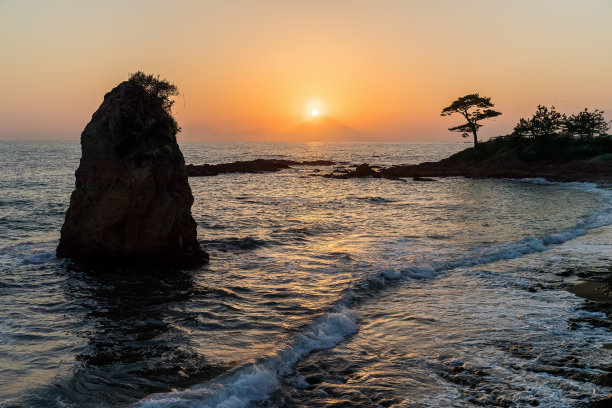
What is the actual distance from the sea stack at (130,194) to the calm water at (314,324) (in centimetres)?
112

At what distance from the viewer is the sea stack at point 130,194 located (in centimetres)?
1593

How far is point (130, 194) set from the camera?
15930 millimetres

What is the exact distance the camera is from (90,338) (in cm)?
988

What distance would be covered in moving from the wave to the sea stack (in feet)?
22.7

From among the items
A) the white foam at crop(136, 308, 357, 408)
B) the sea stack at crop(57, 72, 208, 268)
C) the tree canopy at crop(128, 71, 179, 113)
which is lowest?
the white foam at crop(136, 308, 357, 408)

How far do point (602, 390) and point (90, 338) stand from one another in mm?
10048

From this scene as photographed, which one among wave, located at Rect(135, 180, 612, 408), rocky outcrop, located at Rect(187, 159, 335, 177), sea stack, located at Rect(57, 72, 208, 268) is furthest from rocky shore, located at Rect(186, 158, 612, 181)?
sea stack, located at Rect(57, 72, 208, 268)

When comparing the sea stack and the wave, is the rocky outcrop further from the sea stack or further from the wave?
the wave

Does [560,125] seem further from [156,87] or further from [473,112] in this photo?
[156,87]

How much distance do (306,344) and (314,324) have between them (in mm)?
1061

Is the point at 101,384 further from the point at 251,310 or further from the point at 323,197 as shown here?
the point at 323,197

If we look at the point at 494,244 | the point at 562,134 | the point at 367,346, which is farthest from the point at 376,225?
the point at 562,134

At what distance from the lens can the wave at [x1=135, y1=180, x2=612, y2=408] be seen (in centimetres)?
729

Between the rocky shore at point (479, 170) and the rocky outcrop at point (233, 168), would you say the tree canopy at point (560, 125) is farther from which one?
the rocky outcrop at point (233, 168)
